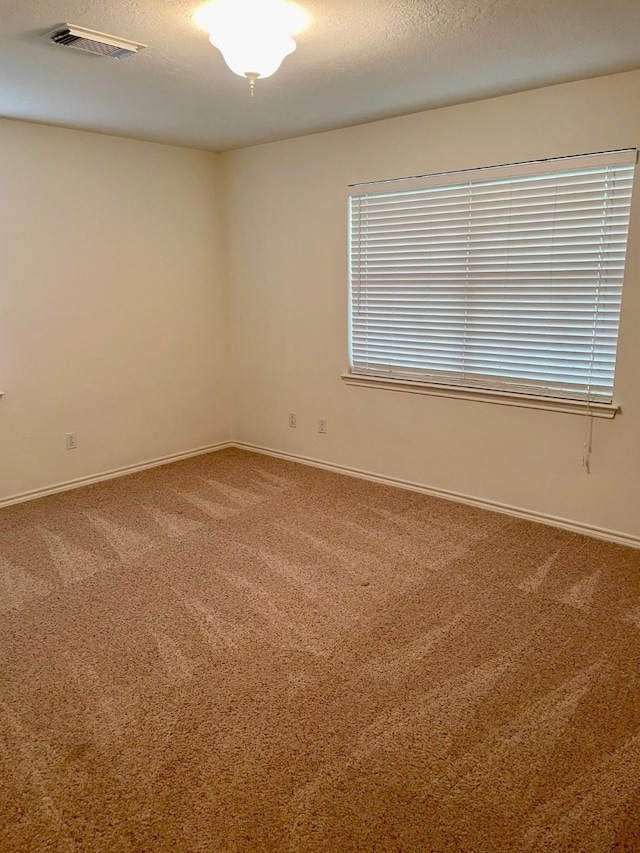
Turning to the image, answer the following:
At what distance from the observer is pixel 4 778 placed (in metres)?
1.88

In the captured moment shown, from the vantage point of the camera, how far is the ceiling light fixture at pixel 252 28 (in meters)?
2.25

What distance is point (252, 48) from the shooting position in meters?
2.35

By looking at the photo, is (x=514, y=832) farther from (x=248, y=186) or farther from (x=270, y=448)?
(x=248, y=186)

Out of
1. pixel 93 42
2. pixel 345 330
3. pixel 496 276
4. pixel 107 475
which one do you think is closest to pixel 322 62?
pixel 93 42

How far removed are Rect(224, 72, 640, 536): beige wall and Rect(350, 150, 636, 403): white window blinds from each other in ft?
0.33

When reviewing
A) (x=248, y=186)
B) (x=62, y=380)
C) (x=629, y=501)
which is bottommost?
(x=629, y=501)

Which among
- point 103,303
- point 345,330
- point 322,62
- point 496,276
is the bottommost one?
point 345,330

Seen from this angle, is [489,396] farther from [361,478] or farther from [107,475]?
[107,475]

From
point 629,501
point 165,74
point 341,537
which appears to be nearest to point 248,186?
point 165,74

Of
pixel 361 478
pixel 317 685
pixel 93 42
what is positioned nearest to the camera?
pixel 317 685

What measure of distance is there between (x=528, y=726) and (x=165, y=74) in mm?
3175

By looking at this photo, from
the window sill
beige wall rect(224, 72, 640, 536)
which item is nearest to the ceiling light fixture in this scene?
beige wall rect(224, 72, 640, 536)

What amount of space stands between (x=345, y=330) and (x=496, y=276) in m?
1.21

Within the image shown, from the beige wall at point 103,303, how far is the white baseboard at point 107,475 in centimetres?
4
